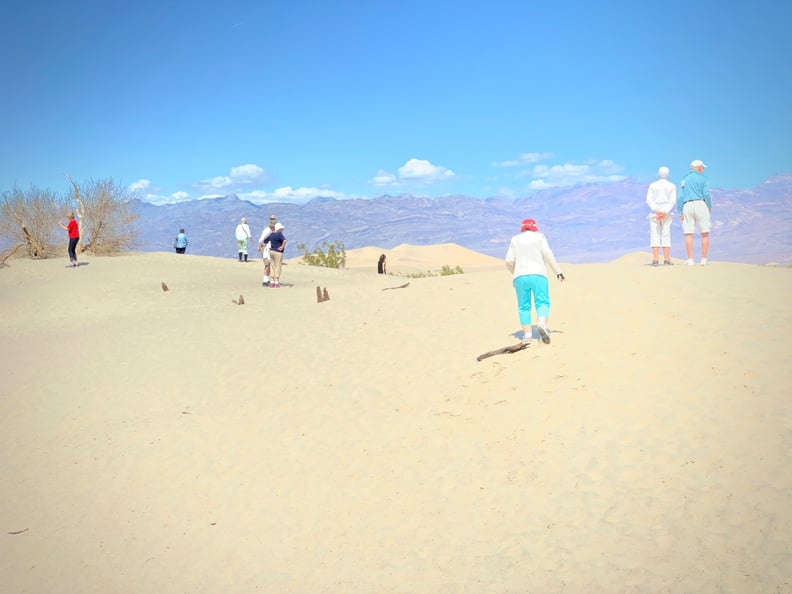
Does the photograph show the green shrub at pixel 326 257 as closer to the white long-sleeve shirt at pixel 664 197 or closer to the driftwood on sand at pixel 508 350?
the white long-sleeve shirt at pixel 664 197

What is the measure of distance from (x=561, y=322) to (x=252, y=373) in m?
6.04

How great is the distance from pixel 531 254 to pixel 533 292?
24.8 inches

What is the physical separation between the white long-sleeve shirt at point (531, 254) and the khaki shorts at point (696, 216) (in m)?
6.40

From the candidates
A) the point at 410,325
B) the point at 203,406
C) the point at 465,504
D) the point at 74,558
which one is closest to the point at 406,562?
the point at 465,504

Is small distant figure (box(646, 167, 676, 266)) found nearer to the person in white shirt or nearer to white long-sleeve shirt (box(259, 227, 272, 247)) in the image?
the person in white shirt

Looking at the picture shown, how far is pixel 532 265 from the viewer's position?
995 cm

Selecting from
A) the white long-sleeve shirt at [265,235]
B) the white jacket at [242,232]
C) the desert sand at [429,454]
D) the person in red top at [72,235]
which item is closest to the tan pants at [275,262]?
the white long-sleeve shirt at [265,235]

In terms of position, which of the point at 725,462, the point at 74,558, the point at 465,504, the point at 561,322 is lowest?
the point at 74,558

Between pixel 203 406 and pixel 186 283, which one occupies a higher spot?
pixel 186 283

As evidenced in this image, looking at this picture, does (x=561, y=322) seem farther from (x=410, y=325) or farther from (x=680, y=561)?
(x=680, y=561)

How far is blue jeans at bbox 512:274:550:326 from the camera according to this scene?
392 inches

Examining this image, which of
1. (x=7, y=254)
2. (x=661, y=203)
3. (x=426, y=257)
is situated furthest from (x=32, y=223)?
(x=426, y=257)

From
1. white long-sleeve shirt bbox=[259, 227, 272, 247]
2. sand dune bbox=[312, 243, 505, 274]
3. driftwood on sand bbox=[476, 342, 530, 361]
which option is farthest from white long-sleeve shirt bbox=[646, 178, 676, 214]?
sand dune bbox=[312, 243, 505, 274]

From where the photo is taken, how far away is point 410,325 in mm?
14617
